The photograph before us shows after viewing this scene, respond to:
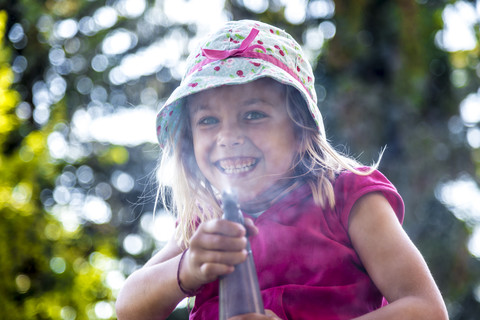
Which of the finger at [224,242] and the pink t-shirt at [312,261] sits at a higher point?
the finger at [224,242]

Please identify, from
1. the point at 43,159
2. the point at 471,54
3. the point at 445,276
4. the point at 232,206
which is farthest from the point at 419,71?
the point at 232,206

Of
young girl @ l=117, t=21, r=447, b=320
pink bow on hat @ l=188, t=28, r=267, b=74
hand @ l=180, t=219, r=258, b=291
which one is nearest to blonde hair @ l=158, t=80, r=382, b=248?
young girl @ l=117, t=21, r=447, b=320

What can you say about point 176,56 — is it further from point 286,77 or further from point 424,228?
point 286,77

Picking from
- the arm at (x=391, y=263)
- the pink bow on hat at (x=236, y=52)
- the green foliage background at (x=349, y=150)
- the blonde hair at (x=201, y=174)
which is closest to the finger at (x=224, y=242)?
the arm at (x=391, y=263)

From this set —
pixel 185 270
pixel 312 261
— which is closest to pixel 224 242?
pixel 185 270

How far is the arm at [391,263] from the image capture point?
2.52 ft

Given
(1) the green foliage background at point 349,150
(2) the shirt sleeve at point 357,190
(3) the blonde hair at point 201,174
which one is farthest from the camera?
(1) the green foliage background at point 349,150

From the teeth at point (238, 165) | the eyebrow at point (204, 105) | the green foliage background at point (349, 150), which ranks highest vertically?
the eyebrow at point (204, 105)

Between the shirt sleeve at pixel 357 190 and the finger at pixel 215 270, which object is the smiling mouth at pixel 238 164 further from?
the finger at pixel 215 270

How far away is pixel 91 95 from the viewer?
394cm

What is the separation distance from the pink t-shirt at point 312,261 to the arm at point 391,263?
22 mm

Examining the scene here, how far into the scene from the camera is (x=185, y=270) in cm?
77

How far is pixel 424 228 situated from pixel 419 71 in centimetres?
90

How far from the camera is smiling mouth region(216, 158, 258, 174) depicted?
0.97 meters
